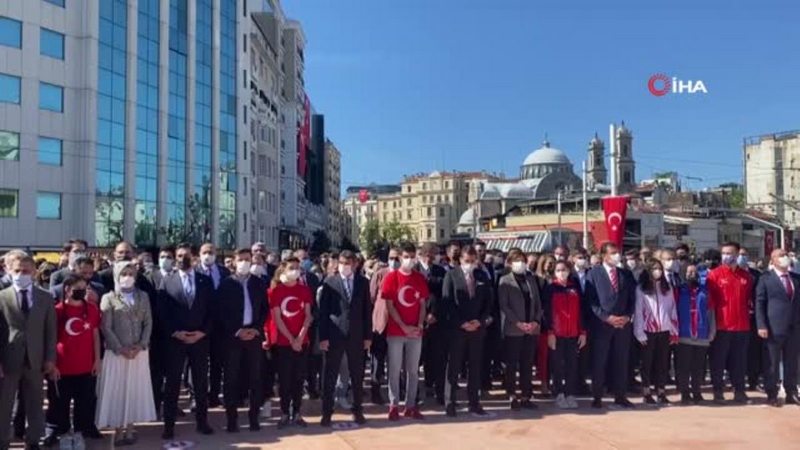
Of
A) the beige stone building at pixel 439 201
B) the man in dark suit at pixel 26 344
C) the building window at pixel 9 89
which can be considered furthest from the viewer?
the beige stone building at pixel 439 201

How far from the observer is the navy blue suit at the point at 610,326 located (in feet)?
33.4

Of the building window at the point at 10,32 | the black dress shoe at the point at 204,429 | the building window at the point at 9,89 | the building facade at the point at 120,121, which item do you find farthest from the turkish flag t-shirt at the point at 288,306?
the building window at the point at 10,32

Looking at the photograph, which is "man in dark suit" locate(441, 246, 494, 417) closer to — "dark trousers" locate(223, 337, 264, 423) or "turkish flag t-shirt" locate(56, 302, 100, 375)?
"dark trousers" locate(223, 337, 264, 423)

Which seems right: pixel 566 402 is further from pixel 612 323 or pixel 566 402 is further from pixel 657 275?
pixel 657 275

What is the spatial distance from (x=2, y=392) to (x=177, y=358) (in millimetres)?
1840

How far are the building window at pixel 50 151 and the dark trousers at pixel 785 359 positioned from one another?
117 ft

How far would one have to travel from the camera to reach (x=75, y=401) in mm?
8289

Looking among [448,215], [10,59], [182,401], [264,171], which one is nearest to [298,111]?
[264,171]

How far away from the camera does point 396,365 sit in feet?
31.4

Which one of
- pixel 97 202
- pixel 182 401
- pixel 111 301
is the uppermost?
pixel 97 202

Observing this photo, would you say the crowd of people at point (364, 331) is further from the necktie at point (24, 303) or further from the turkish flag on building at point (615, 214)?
the turkish flag on building at point (615, 214)

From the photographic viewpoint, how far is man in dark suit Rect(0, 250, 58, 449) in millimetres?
7508

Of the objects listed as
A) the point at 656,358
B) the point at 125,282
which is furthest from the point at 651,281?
the point at 125,282

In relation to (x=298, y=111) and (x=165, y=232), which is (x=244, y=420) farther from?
(x=298, y=111)
